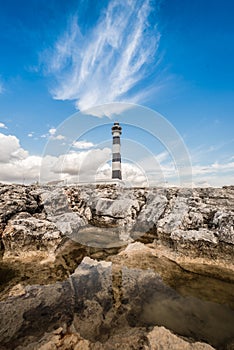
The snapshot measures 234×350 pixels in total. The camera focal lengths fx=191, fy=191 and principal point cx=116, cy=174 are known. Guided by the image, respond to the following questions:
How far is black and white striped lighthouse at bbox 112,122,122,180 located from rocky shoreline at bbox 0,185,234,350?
1814 centimetres

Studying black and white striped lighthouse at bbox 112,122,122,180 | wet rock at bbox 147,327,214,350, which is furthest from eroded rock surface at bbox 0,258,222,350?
black and white striped lighthouse at bbox 112,122,122,180

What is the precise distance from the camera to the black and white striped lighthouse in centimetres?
3531

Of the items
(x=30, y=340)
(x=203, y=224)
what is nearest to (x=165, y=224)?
(x=203, y=224)

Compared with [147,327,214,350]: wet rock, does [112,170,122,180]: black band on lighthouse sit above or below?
above

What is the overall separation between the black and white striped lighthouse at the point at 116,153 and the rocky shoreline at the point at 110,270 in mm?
18136

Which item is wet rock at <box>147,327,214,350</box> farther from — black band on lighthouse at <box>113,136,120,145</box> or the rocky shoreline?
black band on lighthouse at <box>113,136,120,145</box>

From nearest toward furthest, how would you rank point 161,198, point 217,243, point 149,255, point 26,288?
1. point 26,288
2. point 217,243
3. point 149,255
4. point 161,198

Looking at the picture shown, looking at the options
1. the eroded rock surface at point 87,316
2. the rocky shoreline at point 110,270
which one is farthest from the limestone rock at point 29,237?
the eroded rock surface at point 87,316

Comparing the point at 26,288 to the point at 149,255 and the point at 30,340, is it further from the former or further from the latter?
the point at 149,255

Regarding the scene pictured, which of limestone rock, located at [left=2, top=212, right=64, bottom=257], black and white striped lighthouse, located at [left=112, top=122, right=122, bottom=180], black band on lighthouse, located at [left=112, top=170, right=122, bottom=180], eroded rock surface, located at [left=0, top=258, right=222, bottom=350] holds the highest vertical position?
black and white striped lighthouse, located at [left=112, top=122, right=122, bottom=180]

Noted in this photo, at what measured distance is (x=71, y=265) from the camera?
9305 mm

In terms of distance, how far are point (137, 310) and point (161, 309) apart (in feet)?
2.55

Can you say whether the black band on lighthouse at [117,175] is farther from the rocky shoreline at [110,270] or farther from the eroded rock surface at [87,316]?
the eroded rock surface at [87,316]

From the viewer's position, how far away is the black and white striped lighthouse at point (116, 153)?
3531 cm
